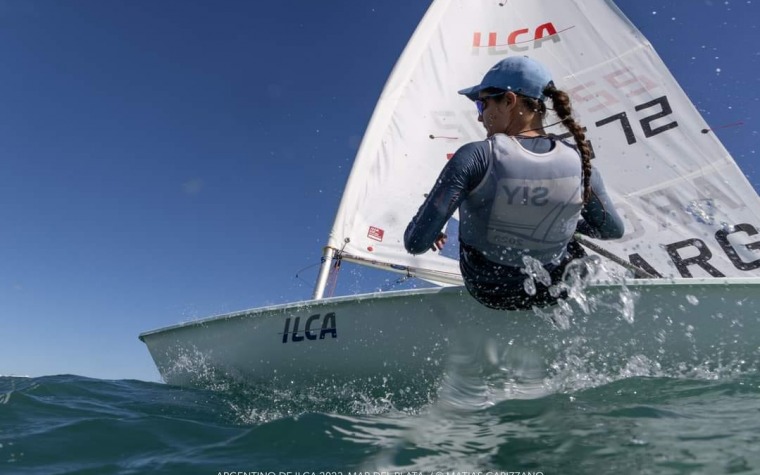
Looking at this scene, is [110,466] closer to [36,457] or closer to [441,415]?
[36,457]

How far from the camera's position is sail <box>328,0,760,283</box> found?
4656 mm

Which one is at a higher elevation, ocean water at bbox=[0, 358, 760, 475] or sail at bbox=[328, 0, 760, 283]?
sail at bbox=[328, 0, 760, 283]

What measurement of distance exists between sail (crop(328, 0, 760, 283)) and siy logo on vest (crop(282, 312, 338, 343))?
1831 millimetres

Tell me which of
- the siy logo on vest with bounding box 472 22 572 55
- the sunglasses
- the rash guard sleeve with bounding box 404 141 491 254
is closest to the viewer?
the rash guard sleeve with bounding box 404 141 491 254

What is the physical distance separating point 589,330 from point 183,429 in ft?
6.50

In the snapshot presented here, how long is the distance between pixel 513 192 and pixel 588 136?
3.43 m

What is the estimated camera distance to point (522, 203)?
2145 mm

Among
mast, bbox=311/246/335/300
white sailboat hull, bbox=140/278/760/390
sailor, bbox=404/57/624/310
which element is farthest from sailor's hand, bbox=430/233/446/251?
mast, bbox=311/246/335/300

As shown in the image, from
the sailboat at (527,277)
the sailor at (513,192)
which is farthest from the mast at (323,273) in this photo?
the sailor at (513,192)

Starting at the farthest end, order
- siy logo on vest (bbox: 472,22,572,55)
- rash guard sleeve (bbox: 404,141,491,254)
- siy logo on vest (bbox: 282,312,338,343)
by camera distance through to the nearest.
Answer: siy logo on vest (bbox: 472,22,572,55) < siy logo on vest (bbox: 282,312,338,343) < rash guard sleeve (bbox: 404,141,491,254)

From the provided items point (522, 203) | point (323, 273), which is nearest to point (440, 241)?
point (323, 273)

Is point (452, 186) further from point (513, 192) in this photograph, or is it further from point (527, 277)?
point (527, 277)

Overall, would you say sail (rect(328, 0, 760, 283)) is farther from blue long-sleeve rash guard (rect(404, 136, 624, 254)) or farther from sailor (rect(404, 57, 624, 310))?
blue long-sleeve rash guard (rect(404, 136, 624, 254))

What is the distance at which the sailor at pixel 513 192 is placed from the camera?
2111 mm
